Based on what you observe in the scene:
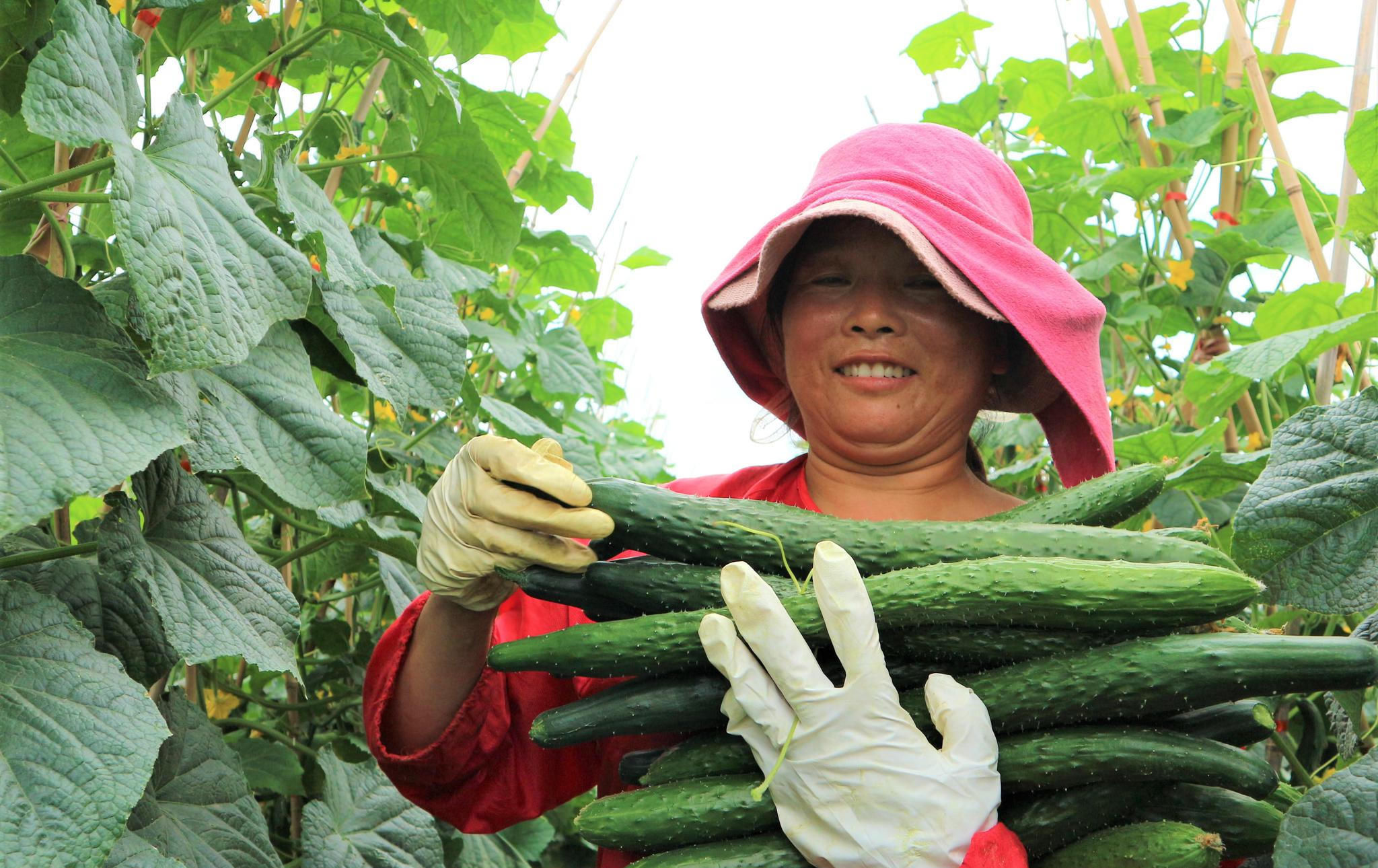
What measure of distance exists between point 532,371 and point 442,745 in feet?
6.62

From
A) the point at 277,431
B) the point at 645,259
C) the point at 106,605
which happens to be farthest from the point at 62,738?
the point at 645,259

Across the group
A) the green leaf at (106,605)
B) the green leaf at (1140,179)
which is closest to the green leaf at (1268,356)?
the green leaf at (1140,179)

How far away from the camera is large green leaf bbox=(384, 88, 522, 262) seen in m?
2.31

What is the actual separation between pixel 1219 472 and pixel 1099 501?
3.22 ft

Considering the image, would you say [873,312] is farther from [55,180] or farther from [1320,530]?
[55,180]

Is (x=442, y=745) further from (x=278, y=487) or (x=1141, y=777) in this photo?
(x=1141, y=777)

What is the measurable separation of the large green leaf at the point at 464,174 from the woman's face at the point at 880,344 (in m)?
0.68

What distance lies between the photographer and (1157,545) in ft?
5.36

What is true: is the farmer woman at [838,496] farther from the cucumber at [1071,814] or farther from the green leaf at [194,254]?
the green leaf at [194,254]

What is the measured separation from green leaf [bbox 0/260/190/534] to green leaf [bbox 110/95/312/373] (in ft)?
0.36

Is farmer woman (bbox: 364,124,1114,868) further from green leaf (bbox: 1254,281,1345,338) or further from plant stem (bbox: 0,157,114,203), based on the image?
green leaf (bbox: 1254,281,1345,338)

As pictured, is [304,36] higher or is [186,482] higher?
[304,36]

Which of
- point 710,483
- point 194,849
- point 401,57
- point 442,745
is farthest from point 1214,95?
point 194,849

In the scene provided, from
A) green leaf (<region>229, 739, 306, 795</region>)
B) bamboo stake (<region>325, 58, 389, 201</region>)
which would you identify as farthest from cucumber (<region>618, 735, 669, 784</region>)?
bamboo stake (<region>325, 58, 389, 201</region>)
